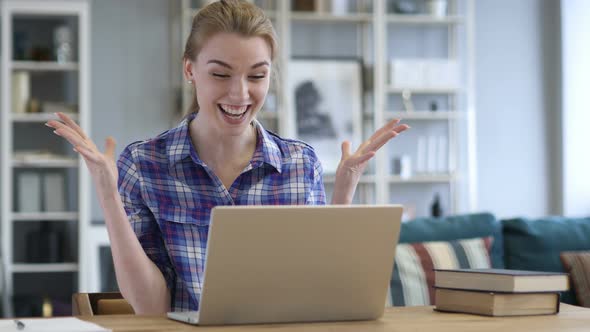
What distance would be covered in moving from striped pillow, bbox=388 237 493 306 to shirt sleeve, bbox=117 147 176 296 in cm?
136

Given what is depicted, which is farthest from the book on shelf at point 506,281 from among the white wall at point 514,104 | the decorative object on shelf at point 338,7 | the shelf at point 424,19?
the white wall at point 514,104

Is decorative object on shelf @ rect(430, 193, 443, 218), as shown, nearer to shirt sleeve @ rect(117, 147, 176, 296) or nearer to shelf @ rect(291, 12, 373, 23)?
shelf @ rect(291, 12, 373, 23)

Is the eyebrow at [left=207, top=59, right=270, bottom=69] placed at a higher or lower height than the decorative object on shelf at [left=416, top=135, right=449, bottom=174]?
higher

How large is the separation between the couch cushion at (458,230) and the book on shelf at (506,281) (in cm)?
160

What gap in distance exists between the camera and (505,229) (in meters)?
3.66

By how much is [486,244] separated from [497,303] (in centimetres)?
175

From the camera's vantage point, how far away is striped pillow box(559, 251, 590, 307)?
11.0 ft

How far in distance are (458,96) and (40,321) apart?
516 cm

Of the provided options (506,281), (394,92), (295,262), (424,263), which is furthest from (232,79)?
(394,92)

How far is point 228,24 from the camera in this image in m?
2.10

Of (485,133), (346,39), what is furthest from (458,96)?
(346,39)

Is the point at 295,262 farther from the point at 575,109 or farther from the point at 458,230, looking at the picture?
the point at 575,109

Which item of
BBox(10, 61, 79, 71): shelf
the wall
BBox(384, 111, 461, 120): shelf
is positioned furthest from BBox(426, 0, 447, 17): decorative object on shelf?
BBox(10, 61, 79, 71): shelf

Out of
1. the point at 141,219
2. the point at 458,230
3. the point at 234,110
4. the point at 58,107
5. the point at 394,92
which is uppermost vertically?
the point at 394,92
